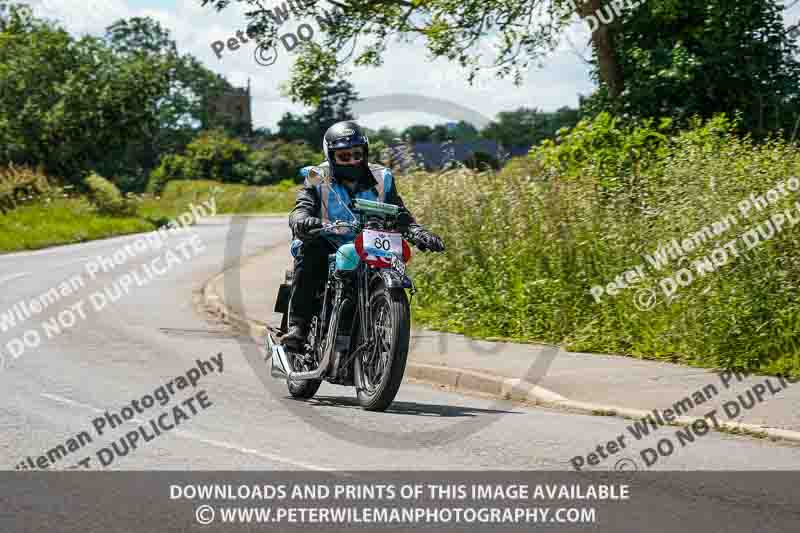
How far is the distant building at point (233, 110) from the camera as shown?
4751 inches

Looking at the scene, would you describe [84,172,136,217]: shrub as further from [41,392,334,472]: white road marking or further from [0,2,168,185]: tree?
[41,392,334,472]: white road marking

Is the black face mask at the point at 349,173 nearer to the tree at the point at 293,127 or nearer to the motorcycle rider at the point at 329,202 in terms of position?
the motorcycle rider at the point at 329,202

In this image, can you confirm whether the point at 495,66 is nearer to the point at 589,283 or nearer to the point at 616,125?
the point at 616,125

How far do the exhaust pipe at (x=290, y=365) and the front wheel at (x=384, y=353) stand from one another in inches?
10.3

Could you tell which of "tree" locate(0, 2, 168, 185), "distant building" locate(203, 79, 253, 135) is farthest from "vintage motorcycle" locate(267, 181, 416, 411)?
"distant building" locate(203, 79, 253, 135)

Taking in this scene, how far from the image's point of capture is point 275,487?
6.85 meters

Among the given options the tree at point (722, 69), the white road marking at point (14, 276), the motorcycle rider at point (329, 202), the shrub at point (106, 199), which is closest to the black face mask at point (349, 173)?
the motorcycle rider at point (329, 202)

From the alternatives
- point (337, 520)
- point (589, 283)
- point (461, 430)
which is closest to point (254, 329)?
point (589, 283)

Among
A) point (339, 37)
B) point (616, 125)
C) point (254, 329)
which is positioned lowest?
point (254, 329)

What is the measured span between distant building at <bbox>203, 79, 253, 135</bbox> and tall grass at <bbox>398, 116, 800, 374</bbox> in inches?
4056

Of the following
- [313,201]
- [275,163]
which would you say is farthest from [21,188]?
[313,201]

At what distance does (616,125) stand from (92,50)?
47182 mm

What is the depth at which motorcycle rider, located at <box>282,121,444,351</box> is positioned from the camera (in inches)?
379

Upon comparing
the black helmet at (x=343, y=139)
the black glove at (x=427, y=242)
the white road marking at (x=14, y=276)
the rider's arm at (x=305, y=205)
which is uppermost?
the black helmet at (x=343, y=139)
